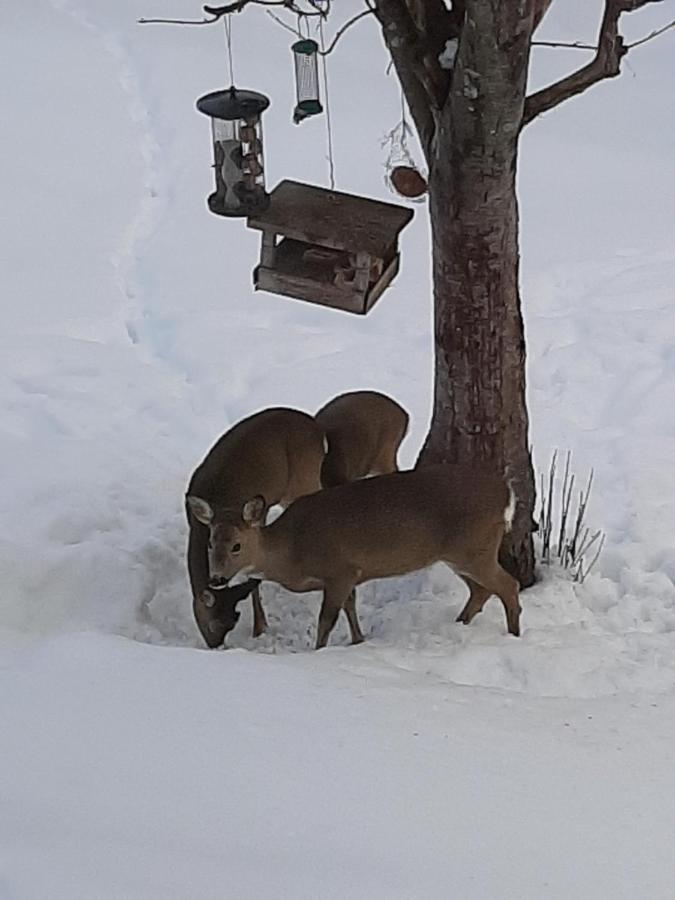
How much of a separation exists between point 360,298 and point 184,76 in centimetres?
767

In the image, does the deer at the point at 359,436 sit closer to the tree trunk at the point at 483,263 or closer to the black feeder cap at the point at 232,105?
the tree trunk at the point at 483,263

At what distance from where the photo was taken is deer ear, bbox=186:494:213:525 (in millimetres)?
3779

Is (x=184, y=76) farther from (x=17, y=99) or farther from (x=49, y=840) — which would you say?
(x=49, y=840)

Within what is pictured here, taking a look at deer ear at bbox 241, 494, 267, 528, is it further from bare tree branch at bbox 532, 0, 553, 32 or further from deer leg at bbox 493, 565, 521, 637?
bare tree branch at bbox 532, 0, 553, 32

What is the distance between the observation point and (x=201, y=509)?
3791mm

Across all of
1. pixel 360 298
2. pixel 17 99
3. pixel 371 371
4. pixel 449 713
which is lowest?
pixel 449 713

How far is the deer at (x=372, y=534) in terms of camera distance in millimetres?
3836

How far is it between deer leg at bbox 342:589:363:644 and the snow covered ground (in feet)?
0.34

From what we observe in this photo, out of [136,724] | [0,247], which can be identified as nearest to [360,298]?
[136,724]

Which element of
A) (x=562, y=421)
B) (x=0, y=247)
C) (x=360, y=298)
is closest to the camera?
(x=360, y=298)

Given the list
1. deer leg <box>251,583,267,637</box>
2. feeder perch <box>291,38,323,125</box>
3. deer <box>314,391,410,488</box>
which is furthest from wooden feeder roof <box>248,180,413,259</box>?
deer leg <box>251,583,267,637</box>

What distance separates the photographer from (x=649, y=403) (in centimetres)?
607

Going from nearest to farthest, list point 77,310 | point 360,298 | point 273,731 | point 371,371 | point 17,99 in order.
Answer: point 273,731
point 360,298
point 371,371
point 77,310
point 17,99

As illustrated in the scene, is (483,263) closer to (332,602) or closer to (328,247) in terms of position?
(328,247)
